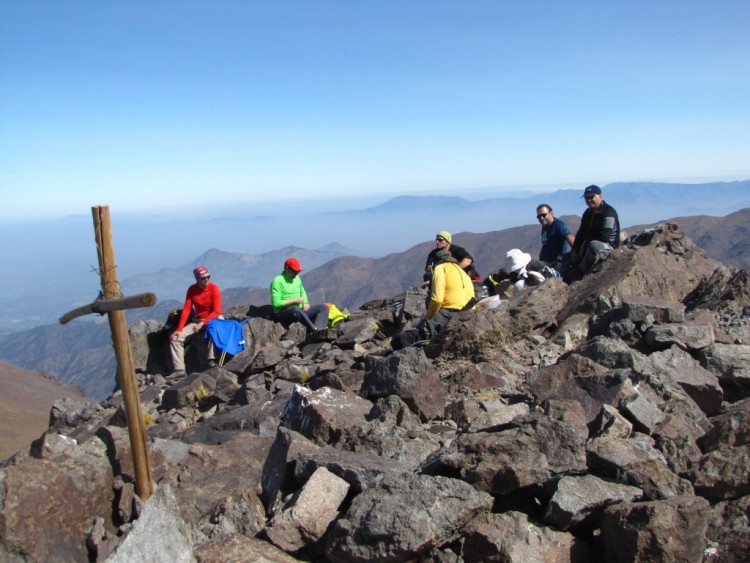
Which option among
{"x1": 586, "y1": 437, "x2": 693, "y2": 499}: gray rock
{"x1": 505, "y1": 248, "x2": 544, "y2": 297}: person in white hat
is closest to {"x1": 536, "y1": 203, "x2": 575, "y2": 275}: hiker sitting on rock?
{"x1": 505, "y1": 248, "x2": 544, "y2": 297}: person in white hat

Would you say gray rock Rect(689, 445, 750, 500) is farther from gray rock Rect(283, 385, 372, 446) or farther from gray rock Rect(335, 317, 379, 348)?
gray rock Rect(335, 317, 379, 348)

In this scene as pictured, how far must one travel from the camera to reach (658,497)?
16.6 ft

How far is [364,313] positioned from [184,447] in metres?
11.3

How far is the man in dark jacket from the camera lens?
15.1 meters

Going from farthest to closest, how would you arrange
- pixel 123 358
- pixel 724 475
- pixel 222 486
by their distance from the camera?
pixel 123 358 < pixel 222 486 < pixel 724 475

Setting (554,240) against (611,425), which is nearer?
(611,425)

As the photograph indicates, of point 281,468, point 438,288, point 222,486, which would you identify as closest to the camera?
point 281,468

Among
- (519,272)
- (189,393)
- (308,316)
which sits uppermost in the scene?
(519,272)

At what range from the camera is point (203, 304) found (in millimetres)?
16484

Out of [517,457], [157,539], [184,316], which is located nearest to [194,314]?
[184,316]

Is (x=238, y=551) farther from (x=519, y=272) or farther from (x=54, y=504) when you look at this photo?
(x=519, y=272)

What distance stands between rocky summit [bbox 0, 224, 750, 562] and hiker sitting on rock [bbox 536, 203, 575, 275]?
5.45 metres

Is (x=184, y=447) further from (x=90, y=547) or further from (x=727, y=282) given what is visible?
(x=727, y=282)

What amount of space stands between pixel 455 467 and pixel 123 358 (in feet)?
11.6
